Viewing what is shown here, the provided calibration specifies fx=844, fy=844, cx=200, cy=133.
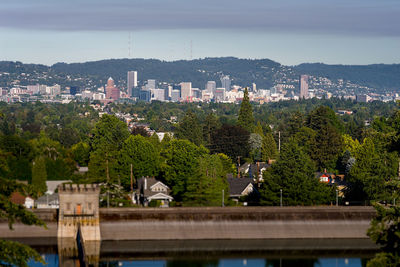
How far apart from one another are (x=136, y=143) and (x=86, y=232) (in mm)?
26679

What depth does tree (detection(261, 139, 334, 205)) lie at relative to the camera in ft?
184

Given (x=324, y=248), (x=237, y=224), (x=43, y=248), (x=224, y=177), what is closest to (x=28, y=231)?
(x=43, y=248)

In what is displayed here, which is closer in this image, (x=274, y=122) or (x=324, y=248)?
(x=324, y=248)

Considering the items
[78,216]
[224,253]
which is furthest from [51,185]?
[224,253]

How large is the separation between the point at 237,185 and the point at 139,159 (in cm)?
950

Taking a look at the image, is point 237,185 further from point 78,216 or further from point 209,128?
point 209,128

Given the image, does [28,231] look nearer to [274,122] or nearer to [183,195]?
[183,195]

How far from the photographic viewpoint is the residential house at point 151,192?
61.3 meters

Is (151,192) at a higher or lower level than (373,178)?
lower

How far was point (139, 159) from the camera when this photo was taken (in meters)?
71.1

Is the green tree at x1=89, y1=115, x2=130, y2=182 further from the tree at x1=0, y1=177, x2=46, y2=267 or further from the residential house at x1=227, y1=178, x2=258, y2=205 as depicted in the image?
the tree at x1=0, y1=177, x2=46, y2=267

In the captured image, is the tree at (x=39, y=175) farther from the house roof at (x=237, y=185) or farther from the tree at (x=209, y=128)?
the tree at (x=209, y=128)

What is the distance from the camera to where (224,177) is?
68312 mm

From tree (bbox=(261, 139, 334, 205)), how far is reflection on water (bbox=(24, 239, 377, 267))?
734cm
